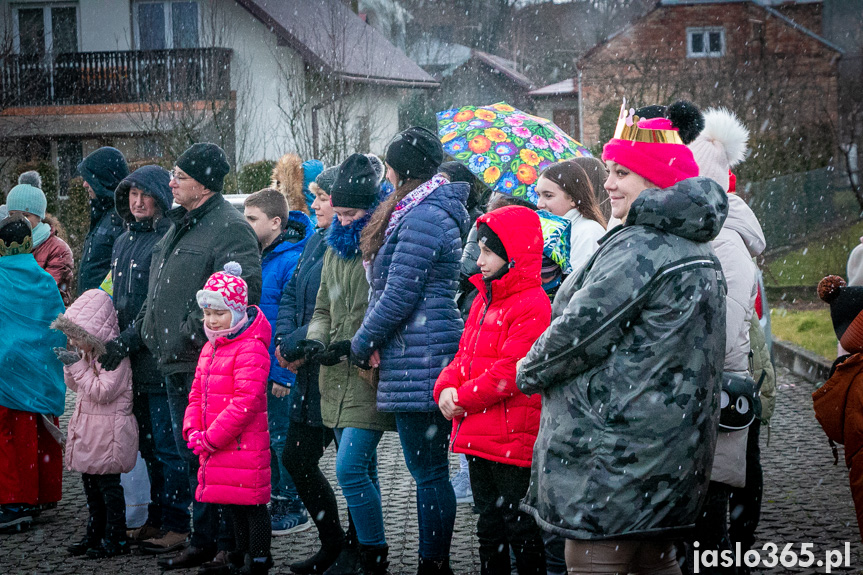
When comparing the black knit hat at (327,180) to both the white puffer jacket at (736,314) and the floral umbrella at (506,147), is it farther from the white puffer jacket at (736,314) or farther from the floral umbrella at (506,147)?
the white puffer jacket at (736,314)

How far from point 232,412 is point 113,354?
1.13 metres

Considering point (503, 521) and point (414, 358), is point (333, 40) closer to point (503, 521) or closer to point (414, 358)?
point (414, 358)

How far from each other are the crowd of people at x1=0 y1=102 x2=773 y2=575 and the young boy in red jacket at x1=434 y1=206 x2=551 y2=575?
0.03 feet

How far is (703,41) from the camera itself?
113 feet

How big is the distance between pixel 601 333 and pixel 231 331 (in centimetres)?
235

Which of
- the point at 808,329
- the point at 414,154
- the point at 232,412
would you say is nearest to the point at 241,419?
the point at 232,412

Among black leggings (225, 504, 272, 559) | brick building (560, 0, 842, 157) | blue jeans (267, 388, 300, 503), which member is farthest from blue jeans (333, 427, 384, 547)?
brick building (560, 0, 842, 157)

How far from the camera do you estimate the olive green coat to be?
4809 mm

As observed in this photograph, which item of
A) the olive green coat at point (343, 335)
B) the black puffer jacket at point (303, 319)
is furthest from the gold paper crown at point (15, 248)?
the olive green coat at point (343, 335)

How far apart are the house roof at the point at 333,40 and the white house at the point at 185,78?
6 centimetres

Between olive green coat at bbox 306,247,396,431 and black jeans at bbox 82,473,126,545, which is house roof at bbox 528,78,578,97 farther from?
black jeans at bbox 82,473,126,545

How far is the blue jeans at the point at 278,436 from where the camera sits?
617 cm

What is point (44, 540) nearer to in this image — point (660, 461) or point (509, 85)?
point (660, 461)

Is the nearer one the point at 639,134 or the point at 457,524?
the point at 639,134
